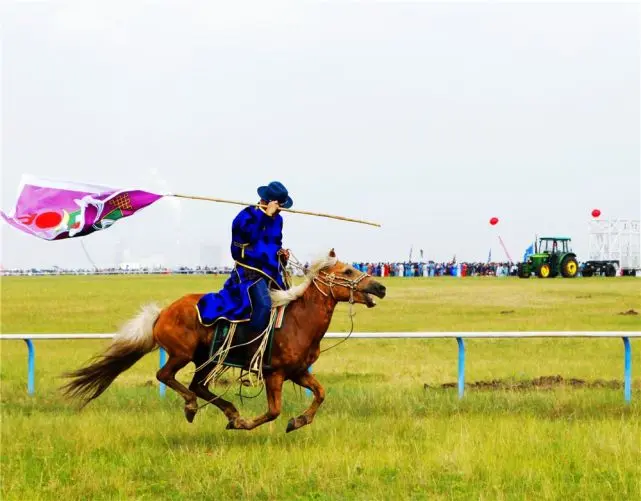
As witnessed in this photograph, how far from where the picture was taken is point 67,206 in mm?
8398

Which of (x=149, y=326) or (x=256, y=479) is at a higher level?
(x=149, y=326)

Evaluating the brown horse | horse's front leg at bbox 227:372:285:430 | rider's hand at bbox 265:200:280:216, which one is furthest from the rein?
rider's hand at bbox 265:200:280:216

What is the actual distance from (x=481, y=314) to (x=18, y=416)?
1826 centimetres

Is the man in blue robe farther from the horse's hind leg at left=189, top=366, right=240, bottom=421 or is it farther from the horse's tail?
the horse's tail

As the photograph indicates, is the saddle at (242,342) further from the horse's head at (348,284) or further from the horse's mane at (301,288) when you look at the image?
the horse's head at (348,284)

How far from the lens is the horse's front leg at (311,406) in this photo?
7.86 meters

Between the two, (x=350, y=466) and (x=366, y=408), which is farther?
(x=366, y=408)

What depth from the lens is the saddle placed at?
794 cm

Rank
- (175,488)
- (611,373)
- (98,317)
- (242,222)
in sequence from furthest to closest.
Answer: (98,317)
(611,373)
(242,222)
(175,488)

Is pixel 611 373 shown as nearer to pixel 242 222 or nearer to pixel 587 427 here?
pixel 587 427

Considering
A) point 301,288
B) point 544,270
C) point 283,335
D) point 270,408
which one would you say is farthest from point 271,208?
point 544,270

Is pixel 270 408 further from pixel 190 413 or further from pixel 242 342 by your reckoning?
pixel 190 413

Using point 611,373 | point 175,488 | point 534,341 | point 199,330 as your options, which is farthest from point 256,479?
point 534,341

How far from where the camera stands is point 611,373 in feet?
46.8
